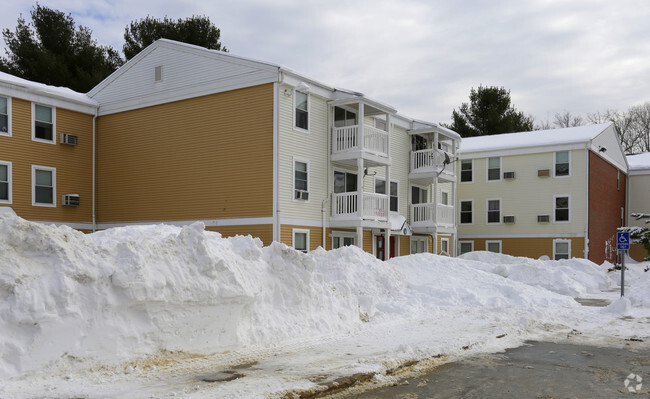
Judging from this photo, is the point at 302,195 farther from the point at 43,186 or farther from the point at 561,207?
the point at 561,207

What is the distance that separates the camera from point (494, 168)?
36375 millimetres

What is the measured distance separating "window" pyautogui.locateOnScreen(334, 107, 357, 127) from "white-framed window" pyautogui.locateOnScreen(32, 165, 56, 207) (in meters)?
11.6

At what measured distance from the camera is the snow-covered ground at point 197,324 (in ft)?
22.3

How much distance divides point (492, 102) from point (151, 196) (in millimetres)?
40756

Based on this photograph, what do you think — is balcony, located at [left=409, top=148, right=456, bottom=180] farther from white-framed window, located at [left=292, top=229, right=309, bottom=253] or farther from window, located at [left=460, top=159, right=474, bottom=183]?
white-framed window, located at [left=292, top=229, right=309, bottom=253]

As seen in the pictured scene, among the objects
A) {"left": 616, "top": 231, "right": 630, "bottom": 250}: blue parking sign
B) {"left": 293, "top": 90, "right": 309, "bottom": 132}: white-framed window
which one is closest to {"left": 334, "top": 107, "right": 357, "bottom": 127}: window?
{"left": 293, "top": 90, "right": 309, "bottom": 132}: white-framed window

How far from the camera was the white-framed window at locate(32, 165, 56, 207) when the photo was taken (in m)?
22.2

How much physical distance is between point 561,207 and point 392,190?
12195 mm

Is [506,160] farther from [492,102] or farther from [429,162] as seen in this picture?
[492,102]

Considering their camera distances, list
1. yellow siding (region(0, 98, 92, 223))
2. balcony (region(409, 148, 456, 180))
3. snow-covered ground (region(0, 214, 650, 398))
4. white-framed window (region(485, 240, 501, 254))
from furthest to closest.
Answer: white-framed window (region(485, 240, 501, 254)) < balcony (region(409, 148, 456, 180)) < yellow siding (region(0, 98, 92, 223)) < snow-covered ground (region(0, 214, 650, 398))

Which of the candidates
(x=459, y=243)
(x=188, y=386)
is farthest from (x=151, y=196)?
(x=459, y=243)

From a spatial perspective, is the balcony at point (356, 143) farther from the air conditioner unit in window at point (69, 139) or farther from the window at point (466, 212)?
the window at point (466, 212)

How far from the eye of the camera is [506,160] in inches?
1412

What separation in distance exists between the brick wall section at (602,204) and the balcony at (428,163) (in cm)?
1024
